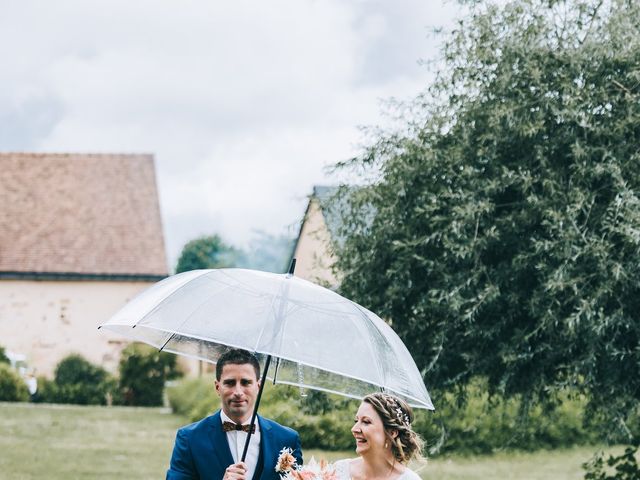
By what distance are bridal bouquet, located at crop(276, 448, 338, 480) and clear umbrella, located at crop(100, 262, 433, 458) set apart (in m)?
0.43

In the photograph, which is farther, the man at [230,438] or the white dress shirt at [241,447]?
the white dress shirt at [241,447]

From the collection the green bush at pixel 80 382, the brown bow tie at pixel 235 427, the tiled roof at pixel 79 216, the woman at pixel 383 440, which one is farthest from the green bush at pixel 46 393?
the brown bow tie at pixel 235 427

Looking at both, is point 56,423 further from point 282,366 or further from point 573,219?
point 282,366

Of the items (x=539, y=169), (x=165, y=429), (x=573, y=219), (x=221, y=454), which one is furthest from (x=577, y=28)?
(x=165, y=429)

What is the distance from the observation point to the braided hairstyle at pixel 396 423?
503cm

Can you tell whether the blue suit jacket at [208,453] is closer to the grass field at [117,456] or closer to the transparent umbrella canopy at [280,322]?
the transparent umbrella canopy at [280,322]

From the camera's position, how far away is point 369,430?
16.4 feet

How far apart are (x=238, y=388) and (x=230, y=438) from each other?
296 mm

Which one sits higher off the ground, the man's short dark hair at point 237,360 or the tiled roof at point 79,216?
the tiled roof at point 79,216

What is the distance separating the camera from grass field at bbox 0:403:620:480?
621 inches

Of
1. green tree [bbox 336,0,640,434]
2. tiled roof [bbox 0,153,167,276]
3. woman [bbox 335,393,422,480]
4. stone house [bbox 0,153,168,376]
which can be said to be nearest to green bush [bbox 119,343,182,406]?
stone house [bbox 0,153,168,376]

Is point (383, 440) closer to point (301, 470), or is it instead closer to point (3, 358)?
point (301, 470)

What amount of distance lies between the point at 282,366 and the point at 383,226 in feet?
13.1

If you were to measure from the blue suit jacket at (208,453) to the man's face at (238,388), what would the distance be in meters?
0.15
